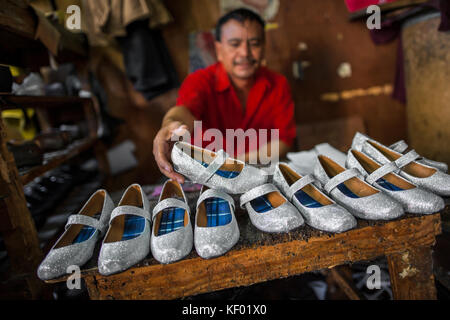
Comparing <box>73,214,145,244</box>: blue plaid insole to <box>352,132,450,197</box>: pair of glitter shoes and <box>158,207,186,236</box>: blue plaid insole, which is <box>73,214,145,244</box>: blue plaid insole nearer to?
<box>158,207,186,236</box>: blue plaid insole

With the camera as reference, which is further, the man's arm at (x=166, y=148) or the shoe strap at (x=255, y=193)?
the man's arm at (x=166, y=148)

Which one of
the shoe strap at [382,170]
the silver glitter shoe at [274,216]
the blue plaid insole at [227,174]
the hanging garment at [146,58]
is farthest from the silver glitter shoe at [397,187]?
the hanging garment at [146,58]

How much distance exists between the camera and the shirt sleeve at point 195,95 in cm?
142

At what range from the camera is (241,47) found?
1.42 m

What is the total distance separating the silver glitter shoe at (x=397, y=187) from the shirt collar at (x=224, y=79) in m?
0.92

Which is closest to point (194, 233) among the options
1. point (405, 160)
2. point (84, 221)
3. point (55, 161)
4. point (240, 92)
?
point (84, 221)

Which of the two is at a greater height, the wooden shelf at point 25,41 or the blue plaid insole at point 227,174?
the wooden shelf at point 25,41

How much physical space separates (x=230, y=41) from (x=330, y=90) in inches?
47.7

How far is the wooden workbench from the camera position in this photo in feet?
1.97

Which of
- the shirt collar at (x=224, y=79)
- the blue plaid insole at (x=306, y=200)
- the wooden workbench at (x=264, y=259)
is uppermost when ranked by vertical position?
the shirt collar at (x=224, y=79)

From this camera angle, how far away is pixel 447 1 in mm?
1221

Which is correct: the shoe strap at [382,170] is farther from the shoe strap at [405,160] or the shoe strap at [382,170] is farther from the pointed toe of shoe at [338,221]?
the pointed toe of shoe at [338,221]

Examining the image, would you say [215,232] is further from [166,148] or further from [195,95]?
[195,95]
